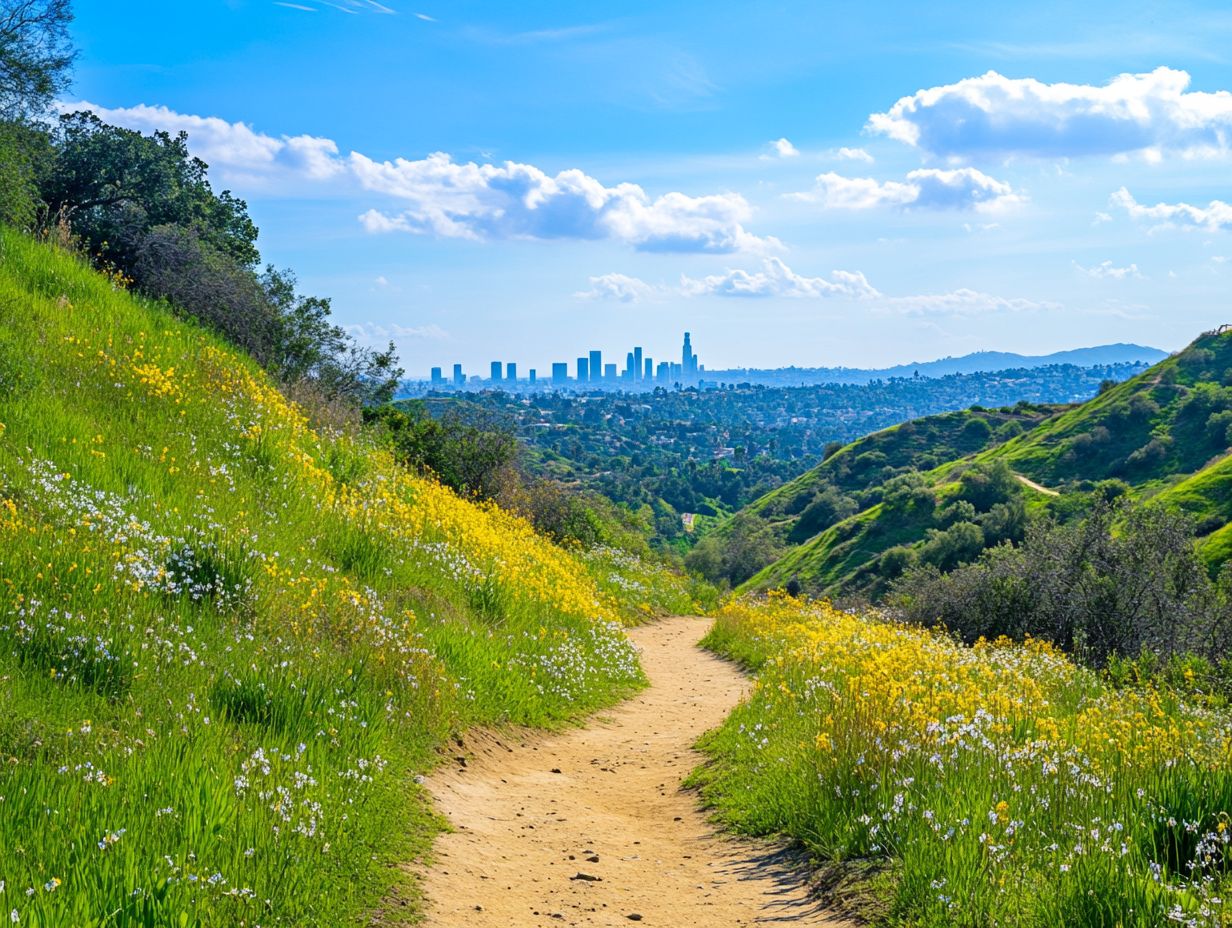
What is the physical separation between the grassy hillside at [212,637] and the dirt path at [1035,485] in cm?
8266

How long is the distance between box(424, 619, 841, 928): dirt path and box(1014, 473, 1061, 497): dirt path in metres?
86.1

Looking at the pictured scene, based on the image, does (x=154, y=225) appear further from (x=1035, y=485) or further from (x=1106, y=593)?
(x=1035, y=485)

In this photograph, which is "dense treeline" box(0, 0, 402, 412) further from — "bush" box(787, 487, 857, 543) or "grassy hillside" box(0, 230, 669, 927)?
"bush" box(787, 487, 857, 543)

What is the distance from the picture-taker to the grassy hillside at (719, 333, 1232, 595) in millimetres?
73625

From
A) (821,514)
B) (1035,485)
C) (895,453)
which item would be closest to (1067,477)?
(1035,485)

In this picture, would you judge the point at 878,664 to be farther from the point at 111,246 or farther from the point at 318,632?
the point at 111,246

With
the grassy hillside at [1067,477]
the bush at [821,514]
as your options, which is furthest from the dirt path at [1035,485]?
the bush at [821,514]

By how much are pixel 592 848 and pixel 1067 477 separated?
320ft

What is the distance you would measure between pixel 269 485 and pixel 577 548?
15033mm

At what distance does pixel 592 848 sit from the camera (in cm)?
666

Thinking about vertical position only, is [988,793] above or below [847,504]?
above

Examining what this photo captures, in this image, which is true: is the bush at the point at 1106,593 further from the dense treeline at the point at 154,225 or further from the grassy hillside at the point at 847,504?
the grassy hillside at the point at 847,504

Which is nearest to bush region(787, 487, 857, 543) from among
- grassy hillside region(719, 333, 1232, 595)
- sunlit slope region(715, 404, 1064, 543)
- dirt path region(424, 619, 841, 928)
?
grassy hillside region(719, 333, 1232, 595)

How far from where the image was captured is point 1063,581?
2197 cm
